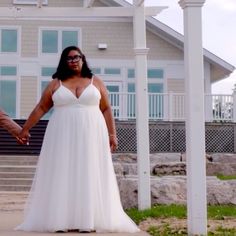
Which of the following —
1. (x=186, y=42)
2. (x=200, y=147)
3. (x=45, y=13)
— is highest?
(x=45, y=13)

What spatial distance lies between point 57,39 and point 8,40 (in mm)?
1857

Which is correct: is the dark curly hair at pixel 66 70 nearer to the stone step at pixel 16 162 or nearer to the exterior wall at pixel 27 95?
the stone step at pixel 16 162

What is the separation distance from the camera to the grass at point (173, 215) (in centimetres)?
635

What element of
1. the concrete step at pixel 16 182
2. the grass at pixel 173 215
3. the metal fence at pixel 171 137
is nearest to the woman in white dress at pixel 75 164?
the grass at pixel 173 215

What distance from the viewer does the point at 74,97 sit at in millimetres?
6406

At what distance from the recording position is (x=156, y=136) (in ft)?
69.3

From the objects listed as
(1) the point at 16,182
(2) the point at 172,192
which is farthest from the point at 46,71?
(2) the point at 172,192

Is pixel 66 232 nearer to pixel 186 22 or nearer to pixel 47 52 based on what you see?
pixel 186 22

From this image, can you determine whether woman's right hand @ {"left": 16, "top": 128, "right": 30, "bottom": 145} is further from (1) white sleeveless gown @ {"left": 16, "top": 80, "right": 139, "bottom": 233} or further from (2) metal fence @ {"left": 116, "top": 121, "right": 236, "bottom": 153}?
(2) metal fence @ {"left": 116, "top": 121, "right": 236, "bottom": 153}

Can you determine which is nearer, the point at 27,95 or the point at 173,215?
the point at 173,215

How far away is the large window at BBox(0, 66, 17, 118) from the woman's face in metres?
17.7

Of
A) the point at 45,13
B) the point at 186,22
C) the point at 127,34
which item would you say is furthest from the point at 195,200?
the point at 127,34

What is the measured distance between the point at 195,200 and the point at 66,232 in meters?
1.32

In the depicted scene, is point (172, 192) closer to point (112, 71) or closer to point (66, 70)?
point (66, 70)
